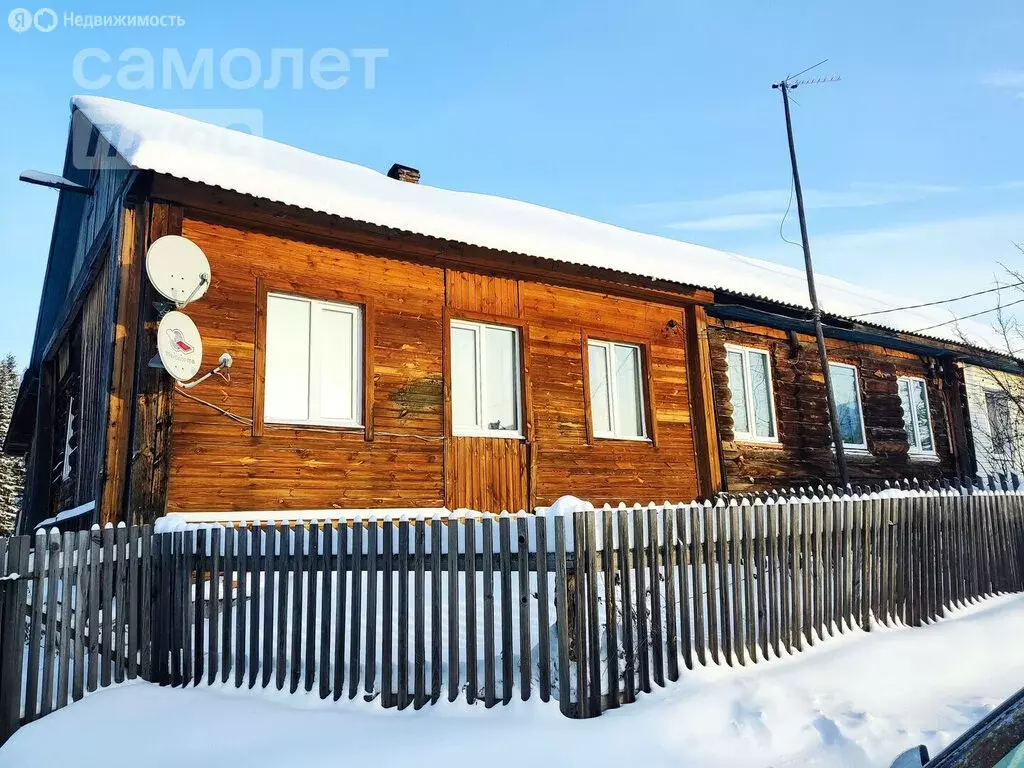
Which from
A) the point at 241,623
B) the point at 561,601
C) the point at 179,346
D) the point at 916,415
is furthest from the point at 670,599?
the point at 916,415

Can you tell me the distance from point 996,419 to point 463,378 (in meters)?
17.1

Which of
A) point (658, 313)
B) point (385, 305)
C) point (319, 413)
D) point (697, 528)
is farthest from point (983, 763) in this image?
point (658, 313)

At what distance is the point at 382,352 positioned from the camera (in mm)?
9547

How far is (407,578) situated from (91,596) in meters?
3.01

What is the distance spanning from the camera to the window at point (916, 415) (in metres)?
17.4

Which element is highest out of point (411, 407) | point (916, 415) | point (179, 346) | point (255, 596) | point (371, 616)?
point (916, 415)

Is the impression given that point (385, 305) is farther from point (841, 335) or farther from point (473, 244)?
point (841, 335)

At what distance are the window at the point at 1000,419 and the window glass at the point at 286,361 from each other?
61.3 feet

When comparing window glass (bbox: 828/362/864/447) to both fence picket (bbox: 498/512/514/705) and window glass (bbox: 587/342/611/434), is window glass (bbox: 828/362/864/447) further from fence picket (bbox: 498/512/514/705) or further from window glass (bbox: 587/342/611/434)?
fence picket (bbox: 498/512/514/705)

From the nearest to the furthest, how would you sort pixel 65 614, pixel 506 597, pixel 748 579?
pixel 506 597, pixel 748 579, pixel 65 614

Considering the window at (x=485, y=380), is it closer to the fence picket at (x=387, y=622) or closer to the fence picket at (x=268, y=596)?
the fence picket at (x=268, y=596)

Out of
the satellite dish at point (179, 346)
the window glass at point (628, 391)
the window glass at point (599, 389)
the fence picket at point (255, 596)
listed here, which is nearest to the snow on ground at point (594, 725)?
the fence picket at point (255, 596)

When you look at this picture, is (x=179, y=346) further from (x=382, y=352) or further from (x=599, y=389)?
(x=599, y=389)

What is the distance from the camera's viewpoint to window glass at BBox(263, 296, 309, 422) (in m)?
8.74
